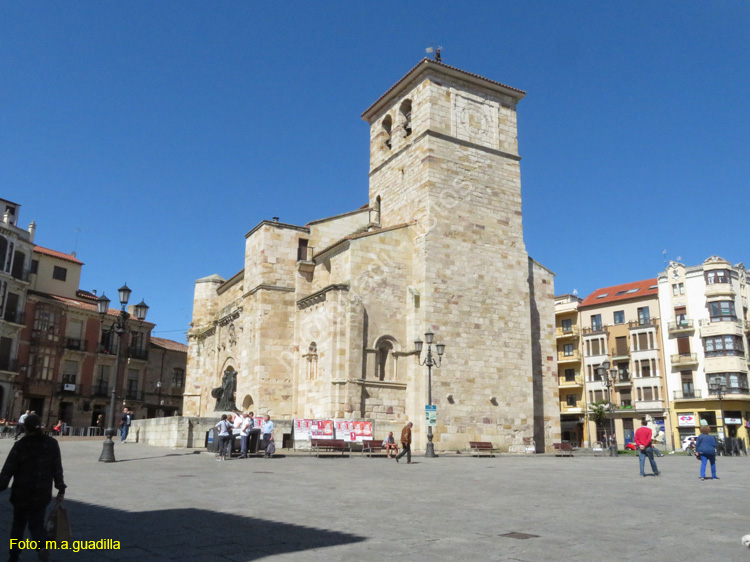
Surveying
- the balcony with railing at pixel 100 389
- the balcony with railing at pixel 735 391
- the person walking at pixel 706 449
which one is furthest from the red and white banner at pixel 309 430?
the balcony with railing at pixel 735 391

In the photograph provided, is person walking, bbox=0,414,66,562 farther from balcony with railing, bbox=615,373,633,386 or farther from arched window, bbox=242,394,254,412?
balcony with railing, bbox=615,373,633,386

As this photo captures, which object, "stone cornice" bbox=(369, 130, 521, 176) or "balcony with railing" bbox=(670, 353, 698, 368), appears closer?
"stone cornice" bbox=(369, 130, 521, 176)

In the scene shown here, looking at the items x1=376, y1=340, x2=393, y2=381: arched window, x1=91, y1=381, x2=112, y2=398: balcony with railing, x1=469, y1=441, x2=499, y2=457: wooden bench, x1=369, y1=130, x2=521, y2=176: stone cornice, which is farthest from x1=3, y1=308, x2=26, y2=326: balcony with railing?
x1=469, y1=441, x2=499, y2=457: wooden bench

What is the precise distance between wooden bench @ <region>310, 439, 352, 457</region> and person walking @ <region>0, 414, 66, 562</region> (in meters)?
15.8

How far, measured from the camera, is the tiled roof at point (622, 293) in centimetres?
5319

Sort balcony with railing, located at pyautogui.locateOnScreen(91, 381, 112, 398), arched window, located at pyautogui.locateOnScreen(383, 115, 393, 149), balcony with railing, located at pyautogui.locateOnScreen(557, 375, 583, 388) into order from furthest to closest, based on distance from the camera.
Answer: balcony with railing, located at pyautogui.locateOnScreen(557, 375, 583, 388), balcony with railing, located at pyautogui.locateOnScreen(91, 381, 112, 398), arched window, located at pyautogui.locateOnScreen(383, 115, 393, 149)

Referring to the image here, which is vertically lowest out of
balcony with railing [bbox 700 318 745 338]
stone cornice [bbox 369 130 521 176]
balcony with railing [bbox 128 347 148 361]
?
balcony with railing [bbox 128 347 148 361]

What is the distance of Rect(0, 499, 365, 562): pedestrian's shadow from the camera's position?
585 centimetres

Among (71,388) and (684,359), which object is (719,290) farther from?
(71,388)

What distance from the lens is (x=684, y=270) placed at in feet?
166

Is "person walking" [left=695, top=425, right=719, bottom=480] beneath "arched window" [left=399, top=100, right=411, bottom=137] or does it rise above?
beneath

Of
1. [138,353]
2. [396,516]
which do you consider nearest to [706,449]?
[396,516]

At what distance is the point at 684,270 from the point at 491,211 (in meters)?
28.6

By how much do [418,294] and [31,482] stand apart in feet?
71.8
